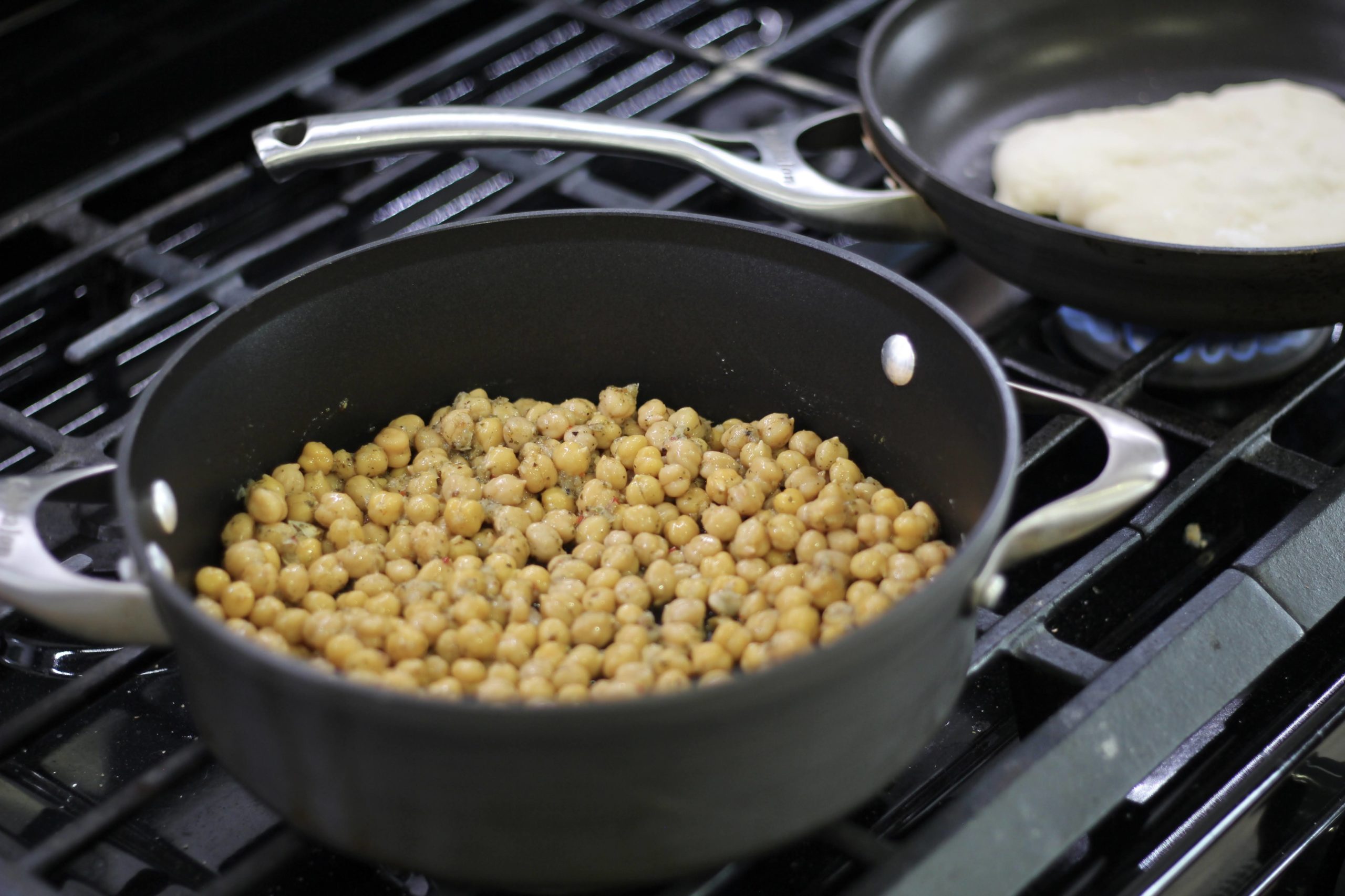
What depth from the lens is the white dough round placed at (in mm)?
1134

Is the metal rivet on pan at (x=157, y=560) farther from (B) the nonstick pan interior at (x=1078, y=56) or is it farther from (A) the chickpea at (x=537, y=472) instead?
(B) the nonstick pan interior at (x=1078, y=56)

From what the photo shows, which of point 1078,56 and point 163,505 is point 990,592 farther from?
point 1078,56

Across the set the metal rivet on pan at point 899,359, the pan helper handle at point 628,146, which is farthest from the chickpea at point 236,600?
the metal rivet on pan at point 899,359

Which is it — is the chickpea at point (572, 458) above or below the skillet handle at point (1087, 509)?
below

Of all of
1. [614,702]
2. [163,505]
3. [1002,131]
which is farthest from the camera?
[1002,131]

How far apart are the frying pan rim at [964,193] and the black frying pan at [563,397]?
0.21 m

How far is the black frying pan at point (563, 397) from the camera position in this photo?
611 mm

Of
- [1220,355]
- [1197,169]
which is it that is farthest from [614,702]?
[1197,169]

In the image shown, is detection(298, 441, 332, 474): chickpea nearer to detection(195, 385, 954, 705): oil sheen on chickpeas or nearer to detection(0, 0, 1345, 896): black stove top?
detection(195, 385, 954, 705): oil sheen on chickpeas

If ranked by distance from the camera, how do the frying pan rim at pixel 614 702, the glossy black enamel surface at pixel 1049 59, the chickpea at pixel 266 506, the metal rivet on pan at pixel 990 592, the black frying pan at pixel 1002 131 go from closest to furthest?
the frying pan rim at pixel 614 702
the metal rivet on pan at pixel 990 592
the chickpea at pixel 266 506
the black frying pan at pixel 1002 131
the glossy black enamel surface at pixel 1049 59

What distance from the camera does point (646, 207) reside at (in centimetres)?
120

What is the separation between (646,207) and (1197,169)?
509mm

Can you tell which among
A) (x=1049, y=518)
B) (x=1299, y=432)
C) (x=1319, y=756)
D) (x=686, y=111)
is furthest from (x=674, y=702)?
(x=686, y=111)

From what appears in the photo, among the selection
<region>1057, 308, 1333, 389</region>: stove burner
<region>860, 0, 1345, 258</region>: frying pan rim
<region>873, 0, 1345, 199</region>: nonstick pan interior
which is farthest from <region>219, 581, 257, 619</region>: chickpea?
<region>873, 0, 1345, 199</region>: nonstick pan interior
